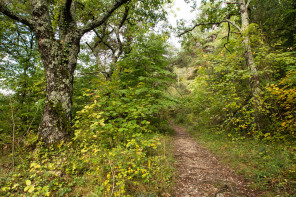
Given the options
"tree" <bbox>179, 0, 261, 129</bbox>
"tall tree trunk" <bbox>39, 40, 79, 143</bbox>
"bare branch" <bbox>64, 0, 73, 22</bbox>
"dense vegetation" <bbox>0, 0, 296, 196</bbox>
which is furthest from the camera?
"tree" <bbox>179, 0, 261, 129</bbox>

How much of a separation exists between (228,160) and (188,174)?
74.9 inches

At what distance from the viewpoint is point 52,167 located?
2664mm

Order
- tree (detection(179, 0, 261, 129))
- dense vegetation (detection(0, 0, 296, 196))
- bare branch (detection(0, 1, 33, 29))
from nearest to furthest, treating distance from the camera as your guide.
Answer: dense vegetation (detection(0, 0, 296, 196))
bare branch (detection(0, 1, 33, 29))
tree (detection(179, 0, 261, 129))

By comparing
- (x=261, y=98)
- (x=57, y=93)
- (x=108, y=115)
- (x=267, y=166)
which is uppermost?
(x=57, y=93)

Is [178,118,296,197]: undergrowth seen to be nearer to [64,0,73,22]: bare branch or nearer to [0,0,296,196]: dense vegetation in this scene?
[0,0,296,196]: dense vegetation

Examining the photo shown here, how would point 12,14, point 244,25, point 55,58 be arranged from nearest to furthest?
1. point 12,14
2. point 55,58
3. point 244,25

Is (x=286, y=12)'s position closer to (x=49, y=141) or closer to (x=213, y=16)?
(x=213, y=16)

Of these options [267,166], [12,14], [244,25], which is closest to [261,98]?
[267,166]

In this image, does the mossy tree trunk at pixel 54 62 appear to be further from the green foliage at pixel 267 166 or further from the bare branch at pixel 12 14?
the green foliage at pixel 267 166

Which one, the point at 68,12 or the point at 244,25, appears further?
the point at 244,25

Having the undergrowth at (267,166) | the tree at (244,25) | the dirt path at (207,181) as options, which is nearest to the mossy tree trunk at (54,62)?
the dirt path at (207,181)

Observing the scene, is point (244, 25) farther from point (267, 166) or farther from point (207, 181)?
point (207, 181)

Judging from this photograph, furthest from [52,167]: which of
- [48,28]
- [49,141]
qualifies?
[48,28]

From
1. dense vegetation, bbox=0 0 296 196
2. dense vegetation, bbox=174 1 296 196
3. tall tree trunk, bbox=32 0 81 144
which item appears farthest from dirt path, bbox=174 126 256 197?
tall tree trunk, bbox=32 0 81 144
